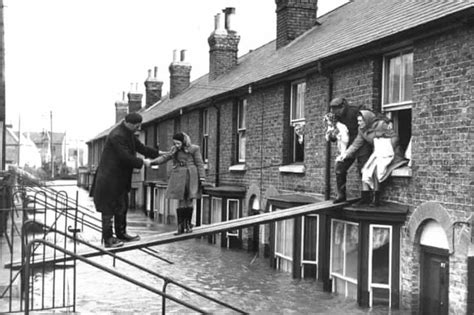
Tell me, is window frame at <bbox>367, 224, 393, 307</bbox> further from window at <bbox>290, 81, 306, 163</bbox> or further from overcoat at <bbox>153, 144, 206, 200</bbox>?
window at <bbox>290, 81, 306, 163</bbox>

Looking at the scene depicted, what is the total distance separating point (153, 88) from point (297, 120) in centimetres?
3004

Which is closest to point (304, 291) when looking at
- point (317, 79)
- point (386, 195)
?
point (386, 195)

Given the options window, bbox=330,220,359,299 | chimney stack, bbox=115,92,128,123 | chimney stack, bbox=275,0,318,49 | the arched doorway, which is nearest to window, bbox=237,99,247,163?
chimney stack, bbox=275,0,318,49

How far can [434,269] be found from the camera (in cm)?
951

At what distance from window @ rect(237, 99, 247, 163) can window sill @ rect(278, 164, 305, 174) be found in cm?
382

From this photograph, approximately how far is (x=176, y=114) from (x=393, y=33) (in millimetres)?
16810

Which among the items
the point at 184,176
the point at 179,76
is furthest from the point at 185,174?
the point at 179,76

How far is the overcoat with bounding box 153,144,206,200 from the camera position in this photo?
966 cm

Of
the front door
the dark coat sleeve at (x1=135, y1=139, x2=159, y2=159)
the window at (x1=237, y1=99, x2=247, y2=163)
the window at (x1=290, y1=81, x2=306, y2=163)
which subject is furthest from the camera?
the window at (x1=237, y1=99, x2=247, y2=163)

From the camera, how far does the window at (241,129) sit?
18703mm

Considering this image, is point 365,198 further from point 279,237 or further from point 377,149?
point 279,237

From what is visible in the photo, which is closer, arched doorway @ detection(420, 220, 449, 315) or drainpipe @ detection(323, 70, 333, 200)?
arched doorway @ detection(420, 220, 449, 315)

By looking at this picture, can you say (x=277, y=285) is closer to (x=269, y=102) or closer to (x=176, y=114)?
(x=269, y=102)

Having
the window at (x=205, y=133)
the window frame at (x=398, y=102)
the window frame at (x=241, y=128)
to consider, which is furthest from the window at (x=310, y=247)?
the window at (x=205, y=133)
